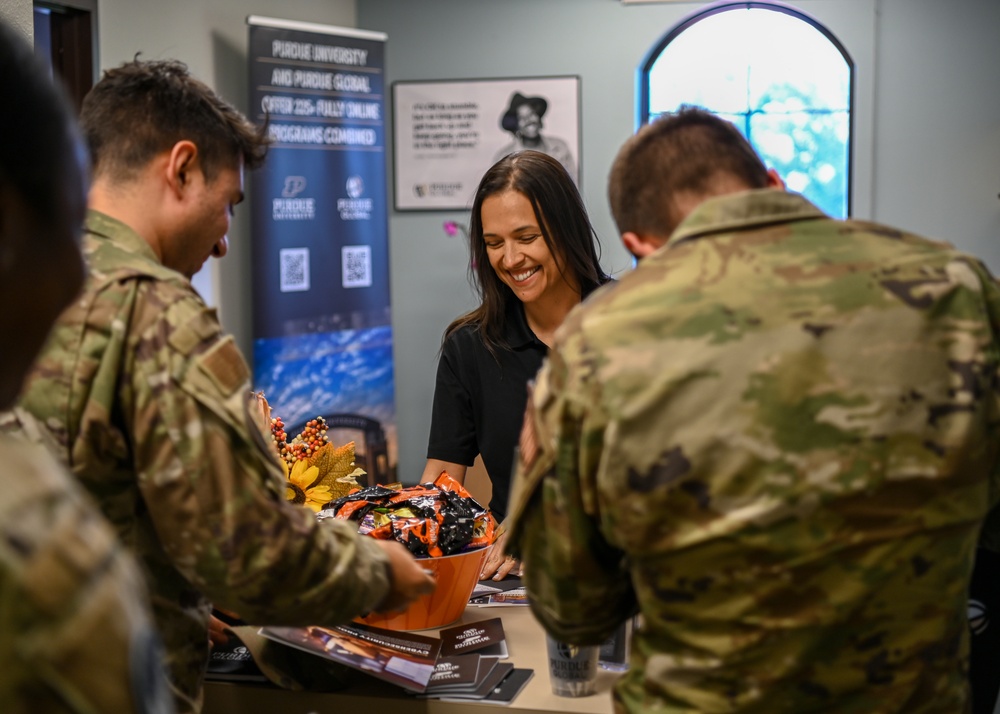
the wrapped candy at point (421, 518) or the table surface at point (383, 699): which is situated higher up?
the wrapped candy at point (421, 518)

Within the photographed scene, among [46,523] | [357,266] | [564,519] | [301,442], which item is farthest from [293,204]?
[46,523]

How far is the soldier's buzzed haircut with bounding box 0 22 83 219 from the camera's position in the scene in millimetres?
583

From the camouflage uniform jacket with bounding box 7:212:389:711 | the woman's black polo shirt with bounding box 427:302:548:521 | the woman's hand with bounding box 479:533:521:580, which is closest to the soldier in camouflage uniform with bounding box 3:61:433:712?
the camouflage uniform jacket with bounding box 7:212:389:711

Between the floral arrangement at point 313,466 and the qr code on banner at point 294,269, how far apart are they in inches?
136

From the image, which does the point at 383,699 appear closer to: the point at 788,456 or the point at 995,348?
the point at 788,456

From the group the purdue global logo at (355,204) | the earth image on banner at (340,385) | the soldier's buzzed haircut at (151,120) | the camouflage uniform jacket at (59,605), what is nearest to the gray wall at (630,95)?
the earth image on banner at (340,385)

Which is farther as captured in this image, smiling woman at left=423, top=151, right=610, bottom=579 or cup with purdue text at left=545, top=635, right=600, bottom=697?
smiling woman at left=423, top=151, right=610, bottom=579

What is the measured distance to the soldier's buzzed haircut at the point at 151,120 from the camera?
1.33 meters

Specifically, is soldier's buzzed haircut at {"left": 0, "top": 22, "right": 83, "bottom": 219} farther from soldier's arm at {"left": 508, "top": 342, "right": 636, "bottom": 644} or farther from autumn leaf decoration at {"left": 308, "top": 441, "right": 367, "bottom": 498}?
autumn leaf decoration at {"left": 308, "top": 441, "right": 367, "bottom": 498}

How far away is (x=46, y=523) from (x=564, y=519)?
718 millimetres

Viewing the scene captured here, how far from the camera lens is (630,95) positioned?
618cm

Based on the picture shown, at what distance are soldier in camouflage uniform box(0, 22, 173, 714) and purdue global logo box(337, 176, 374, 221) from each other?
5058 mm

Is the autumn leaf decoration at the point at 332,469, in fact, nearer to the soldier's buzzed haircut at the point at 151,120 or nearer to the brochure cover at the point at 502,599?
the brochure cover at the point at 502,599

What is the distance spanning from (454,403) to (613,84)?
4082mm
